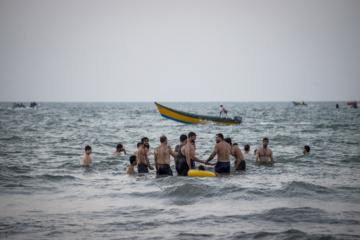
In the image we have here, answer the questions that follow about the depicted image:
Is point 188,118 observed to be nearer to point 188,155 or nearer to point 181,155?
point 181,155

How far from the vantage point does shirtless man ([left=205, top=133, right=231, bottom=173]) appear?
11883 mm

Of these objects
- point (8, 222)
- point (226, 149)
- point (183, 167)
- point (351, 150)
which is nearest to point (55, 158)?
point (183, 167)

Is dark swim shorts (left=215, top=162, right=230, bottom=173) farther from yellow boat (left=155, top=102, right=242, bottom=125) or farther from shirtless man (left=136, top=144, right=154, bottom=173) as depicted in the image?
yellow boat (left=155, top=102, right=242, bottom=125)

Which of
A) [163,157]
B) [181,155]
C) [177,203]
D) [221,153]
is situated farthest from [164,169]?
[177,203]

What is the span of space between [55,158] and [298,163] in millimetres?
11365

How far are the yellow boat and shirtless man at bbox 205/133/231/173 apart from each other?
945 inches

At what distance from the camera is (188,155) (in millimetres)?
11625

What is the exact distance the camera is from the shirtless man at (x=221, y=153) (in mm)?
11883

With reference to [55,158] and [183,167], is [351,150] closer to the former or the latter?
[183,167]

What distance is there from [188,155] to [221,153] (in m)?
1.22

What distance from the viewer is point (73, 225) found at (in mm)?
6832

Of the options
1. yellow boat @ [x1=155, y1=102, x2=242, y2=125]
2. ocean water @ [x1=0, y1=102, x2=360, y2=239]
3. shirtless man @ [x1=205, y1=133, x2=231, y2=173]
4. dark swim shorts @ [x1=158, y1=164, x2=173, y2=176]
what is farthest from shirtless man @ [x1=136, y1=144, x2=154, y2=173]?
yellow boat @ [x1=155, y1=102, x2=242, y2=125]

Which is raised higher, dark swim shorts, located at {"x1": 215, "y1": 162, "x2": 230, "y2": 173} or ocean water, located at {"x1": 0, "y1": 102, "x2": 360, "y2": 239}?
dark swim shorts, located at {"x1": 215, "y1": 162, "x2": 230, "y2": 173}

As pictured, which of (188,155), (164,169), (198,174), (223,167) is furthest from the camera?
(223,167)
